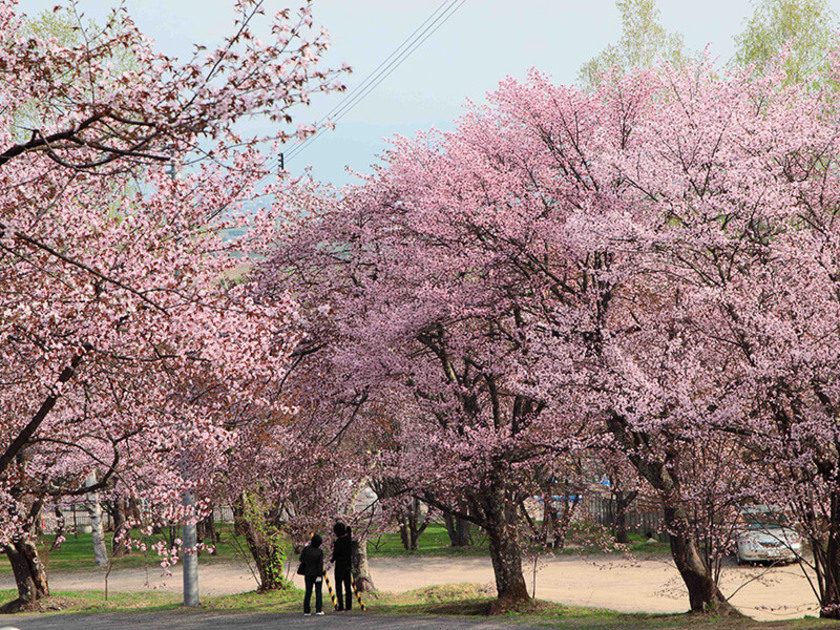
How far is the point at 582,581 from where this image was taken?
2623 cm

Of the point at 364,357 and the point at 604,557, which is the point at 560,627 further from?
the point at 604,557

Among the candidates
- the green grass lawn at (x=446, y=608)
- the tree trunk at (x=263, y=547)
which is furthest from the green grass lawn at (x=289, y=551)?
the tree trunk at (x=263, y=547)

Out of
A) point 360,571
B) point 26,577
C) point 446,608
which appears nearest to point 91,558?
point 26,577

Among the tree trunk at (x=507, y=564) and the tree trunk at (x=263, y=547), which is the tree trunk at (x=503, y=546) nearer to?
the tree trunk at (x=507, y=564)

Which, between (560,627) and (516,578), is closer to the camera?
(560,627)

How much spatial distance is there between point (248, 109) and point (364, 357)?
8.88m

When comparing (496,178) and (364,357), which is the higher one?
(496,178)

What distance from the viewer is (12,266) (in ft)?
32.3

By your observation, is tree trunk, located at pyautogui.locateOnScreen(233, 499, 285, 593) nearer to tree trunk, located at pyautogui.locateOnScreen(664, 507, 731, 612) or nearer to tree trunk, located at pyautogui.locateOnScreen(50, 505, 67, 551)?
tree trunk, located at pyautogui.locateOnScreen(50, 505, 67, 551)

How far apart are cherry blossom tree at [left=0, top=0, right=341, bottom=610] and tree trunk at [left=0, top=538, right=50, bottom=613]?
10.2 metres

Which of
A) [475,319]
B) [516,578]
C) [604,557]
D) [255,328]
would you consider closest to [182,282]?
[255,328]

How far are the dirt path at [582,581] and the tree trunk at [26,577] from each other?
355 centimetres

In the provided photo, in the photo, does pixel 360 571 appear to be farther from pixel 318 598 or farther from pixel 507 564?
pixel 507 564

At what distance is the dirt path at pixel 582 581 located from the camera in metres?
20.2
